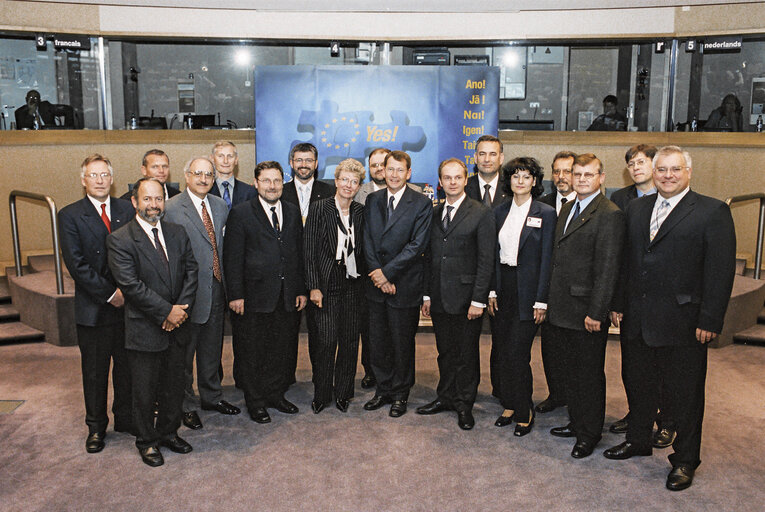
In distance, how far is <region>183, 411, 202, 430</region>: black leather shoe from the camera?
4.15 m

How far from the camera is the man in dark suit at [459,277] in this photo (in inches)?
160

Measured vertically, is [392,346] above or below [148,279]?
below

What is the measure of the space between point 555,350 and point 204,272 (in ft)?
7.43

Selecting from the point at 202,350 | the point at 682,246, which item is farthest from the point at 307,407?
the point at 682,246

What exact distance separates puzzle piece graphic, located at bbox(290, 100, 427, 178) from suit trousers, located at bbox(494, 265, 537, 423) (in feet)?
11.7

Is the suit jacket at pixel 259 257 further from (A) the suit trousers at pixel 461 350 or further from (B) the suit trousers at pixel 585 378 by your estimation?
(B) the suit trousers at pixel 585 378

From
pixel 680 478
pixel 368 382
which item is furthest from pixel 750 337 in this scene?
pixel 368 382

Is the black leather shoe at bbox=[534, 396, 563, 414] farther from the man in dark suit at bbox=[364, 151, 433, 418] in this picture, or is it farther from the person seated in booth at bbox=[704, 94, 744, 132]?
the person seated in booth at bbox=[704, 94, 744, 132]

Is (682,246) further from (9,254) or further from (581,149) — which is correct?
(9,254)

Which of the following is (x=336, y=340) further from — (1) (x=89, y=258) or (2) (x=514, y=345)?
(1) (x=89, y=258)

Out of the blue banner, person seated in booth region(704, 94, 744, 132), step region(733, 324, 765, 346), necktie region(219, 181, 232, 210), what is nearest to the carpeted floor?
necktie region(219, 181, 232, 210)

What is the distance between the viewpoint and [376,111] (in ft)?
24.3

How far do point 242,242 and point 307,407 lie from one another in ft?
3.96

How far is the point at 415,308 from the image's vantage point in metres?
4.36
